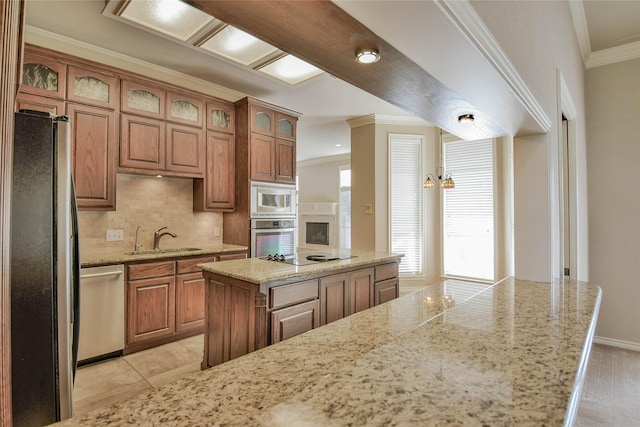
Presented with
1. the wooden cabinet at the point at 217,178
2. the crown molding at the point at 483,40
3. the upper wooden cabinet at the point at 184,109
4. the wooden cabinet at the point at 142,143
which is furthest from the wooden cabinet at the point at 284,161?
the crown molding at the point at 483,40

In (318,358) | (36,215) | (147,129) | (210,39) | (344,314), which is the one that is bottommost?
(344,314)

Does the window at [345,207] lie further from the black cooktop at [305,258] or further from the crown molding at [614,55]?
the crown molding at [614,55]

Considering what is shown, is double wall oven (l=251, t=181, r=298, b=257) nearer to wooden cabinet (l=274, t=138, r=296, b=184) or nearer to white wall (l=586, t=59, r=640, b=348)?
wooden cabinet (l=274, t=138, r=296, b=184)

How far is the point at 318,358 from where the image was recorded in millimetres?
933

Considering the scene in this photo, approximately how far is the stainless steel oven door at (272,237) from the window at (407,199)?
168 centimetres

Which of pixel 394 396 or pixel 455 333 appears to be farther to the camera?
pixel 455 333

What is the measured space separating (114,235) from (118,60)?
5.59 feet

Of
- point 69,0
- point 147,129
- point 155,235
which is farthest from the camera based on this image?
point 155,235

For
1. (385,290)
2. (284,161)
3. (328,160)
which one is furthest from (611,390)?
(328,160)

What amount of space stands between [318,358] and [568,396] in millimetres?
587

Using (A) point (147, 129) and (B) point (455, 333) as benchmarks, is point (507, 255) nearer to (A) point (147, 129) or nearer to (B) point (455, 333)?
(B) point (455, 333)

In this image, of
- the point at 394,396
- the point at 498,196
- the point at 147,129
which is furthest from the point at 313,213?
the point at 394,396

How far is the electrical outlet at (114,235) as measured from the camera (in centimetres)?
316

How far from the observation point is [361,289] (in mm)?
2732
